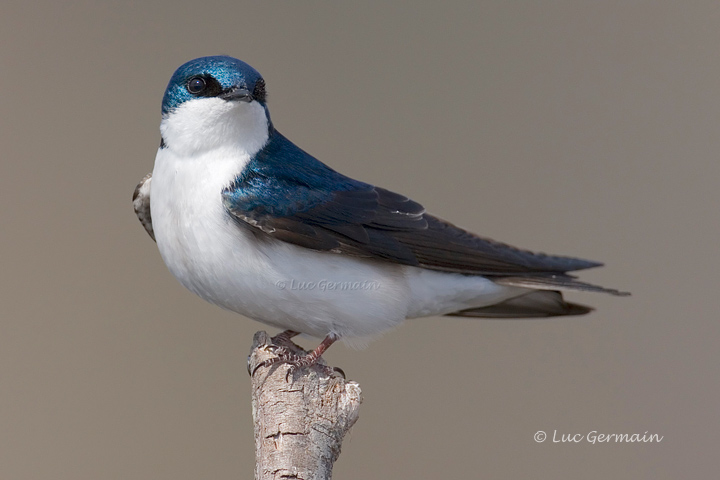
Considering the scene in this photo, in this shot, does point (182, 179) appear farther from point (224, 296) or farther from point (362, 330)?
point (362, 330)

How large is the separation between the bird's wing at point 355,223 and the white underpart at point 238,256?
0.04 metres

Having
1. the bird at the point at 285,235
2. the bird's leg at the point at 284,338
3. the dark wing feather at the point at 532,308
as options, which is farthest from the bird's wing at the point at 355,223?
the bird's leg at the point at 284,338

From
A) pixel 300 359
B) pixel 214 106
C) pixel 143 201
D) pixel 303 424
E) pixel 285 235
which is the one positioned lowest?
pixel 303 424

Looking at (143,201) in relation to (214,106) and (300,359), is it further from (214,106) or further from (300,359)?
(300,359)

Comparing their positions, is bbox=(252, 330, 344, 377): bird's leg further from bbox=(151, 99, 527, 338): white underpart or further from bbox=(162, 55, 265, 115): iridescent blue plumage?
bbox=(162, 55, 265, 115): iridescent blue plumage

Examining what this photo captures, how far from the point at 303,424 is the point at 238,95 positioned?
81 cm

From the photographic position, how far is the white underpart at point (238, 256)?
1955 mm

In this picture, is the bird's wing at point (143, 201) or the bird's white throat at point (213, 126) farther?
the bird's wing at point (143, 201)

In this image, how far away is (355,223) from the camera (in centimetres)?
212

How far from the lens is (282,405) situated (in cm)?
172

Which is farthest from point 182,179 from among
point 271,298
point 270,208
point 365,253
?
point 365,253

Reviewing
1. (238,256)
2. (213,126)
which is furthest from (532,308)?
(213,126)

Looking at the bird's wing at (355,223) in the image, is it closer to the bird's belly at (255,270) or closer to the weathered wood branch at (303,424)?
the bird's belly at (255,270)

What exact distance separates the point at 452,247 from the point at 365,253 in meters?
0.27
